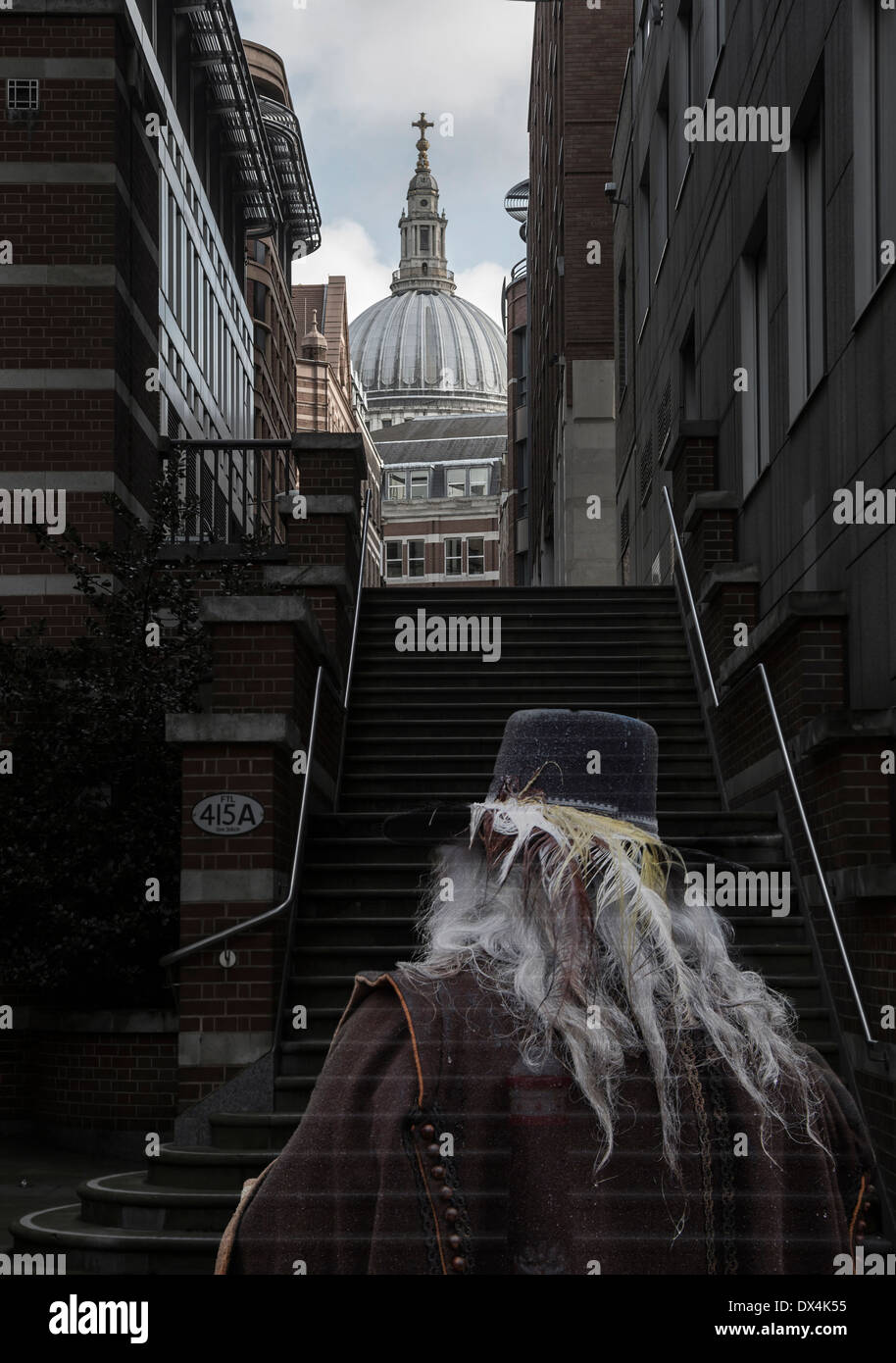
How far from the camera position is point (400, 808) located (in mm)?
12023

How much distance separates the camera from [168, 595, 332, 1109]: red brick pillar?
936 centimetres

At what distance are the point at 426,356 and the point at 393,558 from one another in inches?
3150

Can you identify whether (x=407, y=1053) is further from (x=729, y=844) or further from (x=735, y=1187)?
(x=729, y=844)

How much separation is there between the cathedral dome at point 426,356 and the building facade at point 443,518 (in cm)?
5800

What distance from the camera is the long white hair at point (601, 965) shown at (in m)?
2.56

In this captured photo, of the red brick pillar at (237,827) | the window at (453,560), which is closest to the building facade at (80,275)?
the red brick pillar at (237,827)

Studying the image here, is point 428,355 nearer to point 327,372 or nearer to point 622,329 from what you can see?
point 327,372

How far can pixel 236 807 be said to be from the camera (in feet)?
32.0

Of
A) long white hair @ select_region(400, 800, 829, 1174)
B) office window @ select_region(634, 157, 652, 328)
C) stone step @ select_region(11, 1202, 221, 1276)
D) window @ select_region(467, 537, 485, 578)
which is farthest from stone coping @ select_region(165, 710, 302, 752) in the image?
window @ select_region(467, 537, 485, 578)

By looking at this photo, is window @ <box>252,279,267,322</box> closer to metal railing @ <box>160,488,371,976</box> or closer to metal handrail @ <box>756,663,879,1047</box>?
metal railing @ <box>160,488,371,976</box>

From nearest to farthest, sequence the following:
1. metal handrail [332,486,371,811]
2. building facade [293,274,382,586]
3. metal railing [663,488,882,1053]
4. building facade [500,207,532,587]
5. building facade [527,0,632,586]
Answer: metal railing [663,488,882,1053], metal handrail [332,486,371,811], building facade [527,0,632,586], building facade [500,207,532,587], building facade [293,274,382,586]

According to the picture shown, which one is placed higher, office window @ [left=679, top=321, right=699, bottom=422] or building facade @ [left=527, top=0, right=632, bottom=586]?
building facade @ [left=527, top=0, right=632, bottom=586]

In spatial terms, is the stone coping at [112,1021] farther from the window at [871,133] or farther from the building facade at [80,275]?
the window at [871,133]

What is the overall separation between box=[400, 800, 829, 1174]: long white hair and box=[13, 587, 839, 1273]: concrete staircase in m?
1.82
